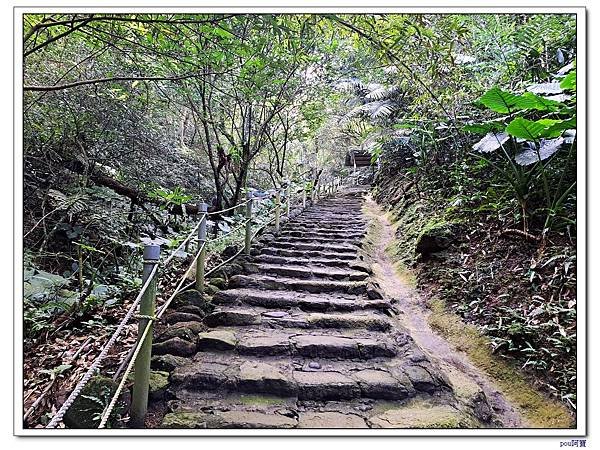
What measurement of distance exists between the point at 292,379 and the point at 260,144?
5192 millimetres

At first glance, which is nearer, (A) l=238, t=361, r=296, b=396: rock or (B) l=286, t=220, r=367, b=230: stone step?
(A) l=238, t=361, r=296, b=396: rock

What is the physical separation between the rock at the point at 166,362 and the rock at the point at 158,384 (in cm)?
6

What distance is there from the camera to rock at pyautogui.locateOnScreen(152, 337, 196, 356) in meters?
2.38

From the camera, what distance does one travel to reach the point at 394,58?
2.87 m

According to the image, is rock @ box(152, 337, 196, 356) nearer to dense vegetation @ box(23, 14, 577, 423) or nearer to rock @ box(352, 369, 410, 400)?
dense vegetation @ box(23, 14, 577, 423)

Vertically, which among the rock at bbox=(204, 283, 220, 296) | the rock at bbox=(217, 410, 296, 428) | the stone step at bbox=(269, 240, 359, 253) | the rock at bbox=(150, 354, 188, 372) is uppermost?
the stone step at bbox=(269, 240, 359, 253)

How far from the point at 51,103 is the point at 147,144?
1328mm

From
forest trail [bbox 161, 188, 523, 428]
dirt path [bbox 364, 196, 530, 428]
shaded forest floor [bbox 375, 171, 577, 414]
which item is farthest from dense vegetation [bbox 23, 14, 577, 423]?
forest trail [bbox 161, 188, 523, 428]

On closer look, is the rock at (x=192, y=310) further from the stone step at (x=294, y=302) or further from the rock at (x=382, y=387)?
the rock at (x=382, y=387)

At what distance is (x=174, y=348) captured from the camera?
2.40 m

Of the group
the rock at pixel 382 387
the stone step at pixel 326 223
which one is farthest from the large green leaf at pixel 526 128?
the stone step at pixel 326 223

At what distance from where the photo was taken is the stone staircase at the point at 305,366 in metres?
1.94
